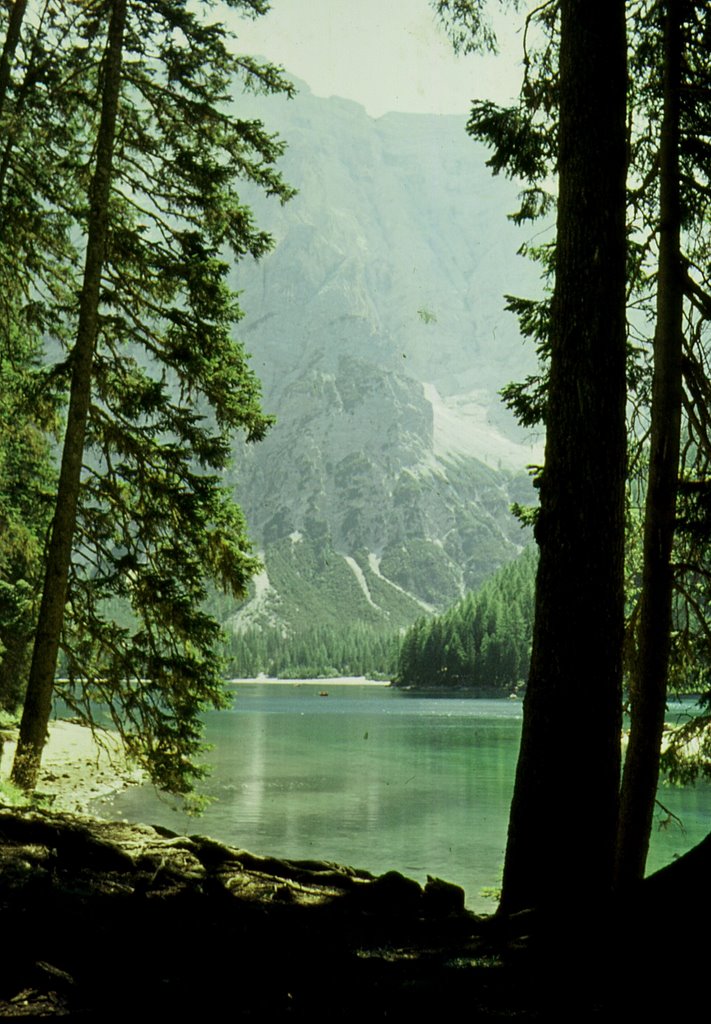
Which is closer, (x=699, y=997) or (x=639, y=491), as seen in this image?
(x=699, y=997)

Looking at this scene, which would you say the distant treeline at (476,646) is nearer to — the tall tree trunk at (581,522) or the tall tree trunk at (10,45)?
the tall tree trunk at (10,45)

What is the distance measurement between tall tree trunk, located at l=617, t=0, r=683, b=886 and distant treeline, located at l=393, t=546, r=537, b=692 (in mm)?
100668

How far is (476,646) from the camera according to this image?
115m

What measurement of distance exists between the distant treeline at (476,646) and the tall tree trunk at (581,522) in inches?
4054

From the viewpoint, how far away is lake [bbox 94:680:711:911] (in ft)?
66.8

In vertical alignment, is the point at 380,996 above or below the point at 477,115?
below

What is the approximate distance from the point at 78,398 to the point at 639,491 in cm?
614

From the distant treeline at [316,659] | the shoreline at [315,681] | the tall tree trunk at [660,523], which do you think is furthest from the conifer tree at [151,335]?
the distant treeline at [316,659]

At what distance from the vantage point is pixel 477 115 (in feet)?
23.4

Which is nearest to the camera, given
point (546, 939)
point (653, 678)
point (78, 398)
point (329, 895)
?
point (546, 939)

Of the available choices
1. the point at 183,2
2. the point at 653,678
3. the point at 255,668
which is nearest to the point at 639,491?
the point at 653,678

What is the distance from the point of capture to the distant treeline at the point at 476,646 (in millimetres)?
111250

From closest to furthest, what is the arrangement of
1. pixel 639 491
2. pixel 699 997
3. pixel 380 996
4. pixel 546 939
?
pixel 699 997, pixel 380 996, pixel 546 939, pixel 639 491

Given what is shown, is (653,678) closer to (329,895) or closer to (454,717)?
(329,895)
